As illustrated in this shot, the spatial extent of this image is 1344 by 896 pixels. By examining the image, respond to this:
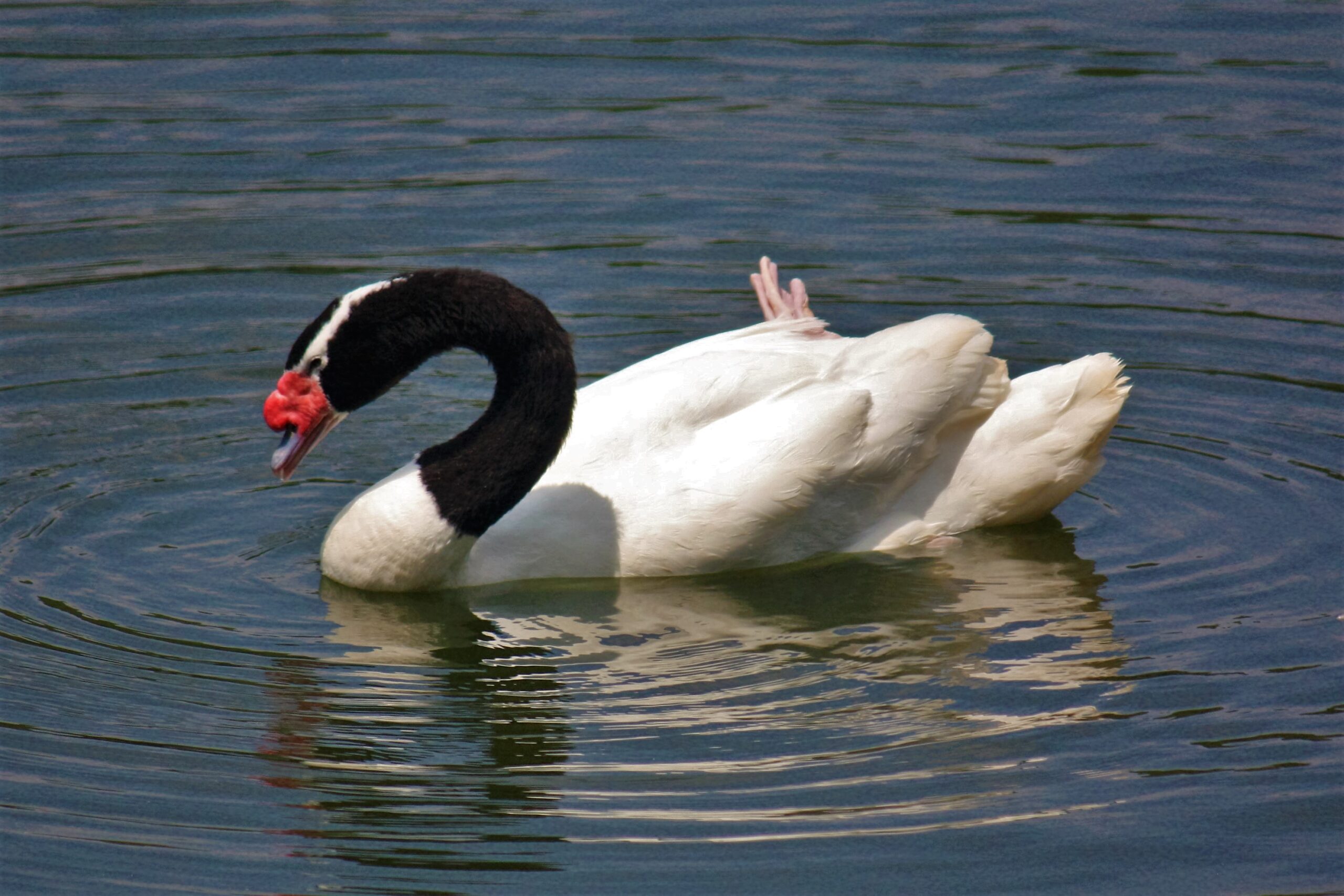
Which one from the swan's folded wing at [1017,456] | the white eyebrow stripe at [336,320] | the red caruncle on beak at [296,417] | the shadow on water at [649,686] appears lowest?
→ the shadow on water at [649,686]

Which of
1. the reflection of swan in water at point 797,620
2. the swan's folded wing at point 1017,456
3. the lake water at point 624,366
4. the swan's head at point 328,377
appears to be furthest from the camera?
the swan's folded wing at point 1017,456

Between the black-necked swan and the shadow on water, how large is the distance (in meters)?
0.16

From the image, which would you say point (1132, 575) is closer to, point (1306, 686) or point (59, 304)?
point (1306, 686)

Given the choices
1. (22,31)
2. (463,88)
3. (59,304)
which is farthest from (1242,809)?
(22,31)

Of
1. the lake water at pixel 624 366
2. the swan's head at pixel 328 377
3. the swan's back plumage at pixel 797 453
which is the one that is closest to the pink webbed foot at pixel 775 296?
the lake water at pixel 624 366

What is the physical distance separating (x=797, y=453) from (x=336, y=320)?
1.83 m

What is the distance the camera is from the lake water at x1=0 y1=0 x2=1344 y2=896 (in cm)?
594

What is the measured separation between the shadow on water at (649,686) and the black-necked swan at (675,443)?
0.53 ft

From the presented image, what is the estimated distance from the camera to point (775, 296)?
961cm

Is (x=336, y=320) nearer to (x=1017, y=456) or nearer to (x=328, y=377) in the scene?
(x=328, y=377)

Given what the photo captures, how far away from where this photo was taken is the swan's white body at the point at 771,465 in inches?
300

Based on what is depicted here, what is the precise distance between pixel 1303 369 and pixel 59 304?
20.8ft

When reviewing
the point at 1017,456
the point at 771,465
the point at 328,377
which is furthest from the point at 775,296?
the point at 328,377

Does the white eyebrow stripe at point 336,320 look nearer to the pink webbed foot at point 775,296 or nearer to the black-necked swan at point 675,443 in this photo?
the black-necked swan at point 675,443
